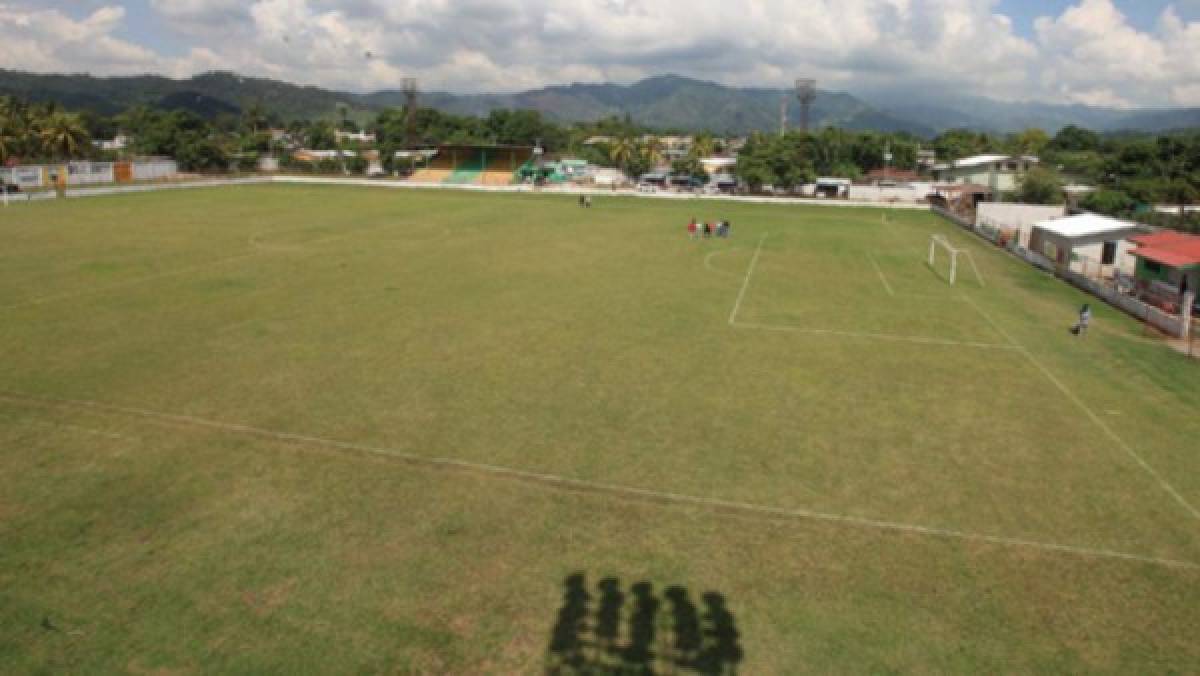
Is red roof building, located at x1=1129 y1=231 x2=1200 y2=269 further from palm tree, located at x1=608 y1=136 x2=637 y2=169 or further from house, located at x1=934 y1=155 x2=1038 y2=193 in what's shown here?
palm tree, located at x1=608 y1=136 x2=637 y2=169

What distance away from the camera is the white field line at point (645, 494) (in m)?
10.8

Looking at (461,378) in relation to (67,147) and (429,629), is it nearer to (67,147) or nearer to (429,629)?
(429,629)

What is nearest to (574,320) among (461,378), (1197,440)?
(461,378)

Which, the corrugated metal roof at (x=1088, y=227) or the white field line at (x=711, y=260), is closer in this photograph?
the white field line at (x=711, y=260)

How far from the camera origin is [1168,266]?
2864 centimetres

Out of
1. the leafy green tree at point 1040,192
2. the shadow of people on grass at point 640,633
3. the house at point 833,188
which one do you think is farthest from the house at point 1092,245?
the house at point 833,188

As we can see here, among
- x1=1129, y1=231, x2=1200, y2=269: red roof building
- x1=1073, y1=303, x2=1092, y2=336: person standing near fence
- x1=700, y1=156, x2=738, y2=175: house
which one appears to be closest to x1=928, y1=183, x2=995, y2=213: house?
x1=1129, y1=231, x2=1200, y2=269: red roof building

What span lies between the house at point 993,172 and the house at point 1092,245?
150ft

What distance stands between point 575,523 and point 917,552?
5.24 metres

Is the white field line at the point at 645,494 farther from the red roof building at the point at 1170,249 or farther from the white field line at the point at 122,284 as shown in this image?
the red roof building at the point at 1170,249

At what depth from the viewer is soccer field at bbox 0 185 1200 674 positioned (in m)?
8.70

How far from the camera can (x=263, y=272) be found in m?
30.9

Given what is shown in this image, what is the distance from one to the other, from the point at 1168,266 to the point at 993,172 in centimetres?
5951

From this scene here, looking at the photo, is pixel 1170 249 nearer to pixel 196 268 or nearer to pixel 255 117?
pixel 196 268
